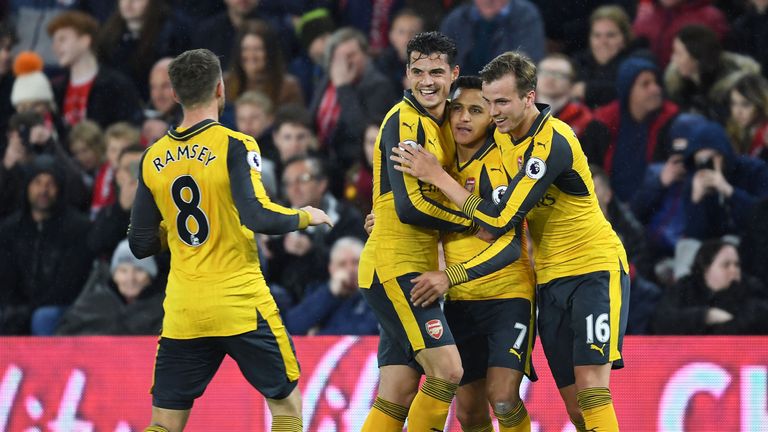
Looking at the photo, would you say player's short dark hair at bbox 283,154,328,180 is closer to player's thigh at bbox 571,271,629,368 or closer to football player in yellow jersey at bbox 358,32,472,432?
football player in yellow jersey at bbox 358,32,472,432

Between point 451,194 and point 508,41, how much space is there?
4447 mm

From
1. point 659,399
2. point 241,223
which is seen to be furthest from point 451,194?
point 659,399

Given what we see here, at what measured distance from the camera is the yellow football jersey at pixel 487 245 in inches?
263

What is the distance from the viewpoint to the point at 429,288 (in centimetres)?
650

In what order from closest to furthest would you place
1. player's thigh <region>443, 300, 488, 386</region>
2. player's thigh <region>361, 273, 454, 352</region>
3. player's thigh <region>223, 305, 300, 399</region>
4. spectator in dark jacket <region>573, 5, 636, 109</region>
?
player's thigh <region>223, 305, 300, 399</region>, player's thigh <region>361, 273, 454, 352</region>, player's thigh <region>443, 300, 488, 386</region>, spectator in dark jacket <region>573, 5, 636, 109</region>

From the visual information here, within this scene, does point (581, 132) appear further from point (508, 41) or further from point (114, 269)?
point (114, 269)

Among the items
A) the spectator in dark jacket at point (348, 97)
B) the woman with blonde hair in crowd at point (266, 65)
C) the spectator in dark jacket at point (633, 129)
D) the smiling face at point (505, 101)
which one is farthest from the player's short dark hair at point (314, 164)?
the smiling face at point (505, 101)

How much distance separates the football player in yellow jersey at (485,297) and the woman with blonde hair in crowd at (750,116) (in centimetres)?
373

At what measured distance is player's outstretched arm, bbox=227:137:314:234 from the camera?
5.89 metres

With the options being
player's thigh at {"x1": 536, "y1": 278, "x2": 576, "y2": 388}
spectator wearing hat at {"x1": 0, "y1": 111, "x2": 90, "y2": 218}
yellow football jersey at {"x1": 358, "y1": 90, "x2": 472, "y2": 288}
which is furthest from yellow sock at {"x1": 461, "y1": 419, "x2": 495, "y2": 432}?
spectator wearing hat at {"x1": 0, "y1": 111, "x2": 90, "y2": 218}

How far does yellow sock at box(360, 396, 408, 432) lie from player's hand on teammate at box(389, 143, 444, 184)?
1.19 m

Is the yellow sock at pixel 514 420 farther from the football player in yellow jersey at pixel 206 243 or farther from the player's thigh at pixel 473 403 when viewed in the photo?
the football player in yellow jersey at pixel 206 243

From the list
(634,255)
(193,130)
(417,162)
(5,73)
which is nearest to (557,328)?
(417,162)

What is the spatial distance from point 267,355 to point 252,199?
30.1 inches
